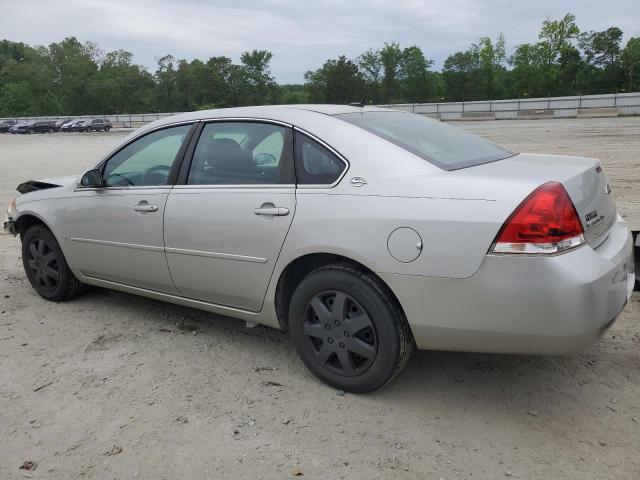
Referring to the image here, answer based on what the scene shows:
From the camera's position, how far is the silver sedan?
104 inches

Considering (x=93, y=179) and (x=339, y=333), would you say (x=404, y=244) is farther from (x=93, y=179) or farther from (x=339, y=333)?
(x=93, y=179)

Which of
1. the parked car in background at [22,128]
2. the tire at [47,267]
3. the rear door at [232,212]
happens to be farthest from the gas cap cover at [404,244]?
the parked car in background at [22,128]

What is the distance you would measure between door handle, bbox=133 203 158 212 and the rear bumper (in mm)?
1798

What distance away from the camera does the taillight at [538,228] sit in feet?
8.47

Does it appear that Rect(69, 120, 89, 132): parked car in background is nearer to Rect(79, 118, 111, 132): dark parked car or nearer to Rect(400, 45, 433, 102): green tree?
Rect(79, 118, 111, 132): dark parked car

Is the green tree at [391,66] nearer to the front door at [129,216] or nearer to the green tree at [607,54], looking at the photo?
the green tree at [607,54]

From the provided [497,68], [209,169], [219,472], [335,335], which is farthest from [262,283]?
[497,68]

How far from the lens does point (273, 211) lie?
3283 millimetres

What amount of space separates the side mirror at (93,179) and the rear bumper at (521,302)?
2473 millimetres

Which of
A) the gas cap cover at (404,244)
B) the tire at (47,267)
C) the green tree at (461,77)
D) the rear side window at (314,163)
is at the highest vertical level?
the green tree at (461,77)

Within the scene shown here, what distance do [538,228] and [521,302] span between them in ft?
1.12

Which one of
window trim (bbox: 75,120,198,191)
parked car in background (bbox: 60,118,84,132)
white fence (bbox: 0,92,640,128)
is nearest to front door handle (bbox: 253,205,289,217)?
window trim (bbox: 75,120,198,191)

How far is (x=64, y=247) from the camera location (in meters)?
4.62

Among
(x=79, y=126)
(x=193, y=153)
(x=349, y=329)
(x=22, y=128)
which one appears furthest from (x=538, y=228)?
(x=22, y=128)
